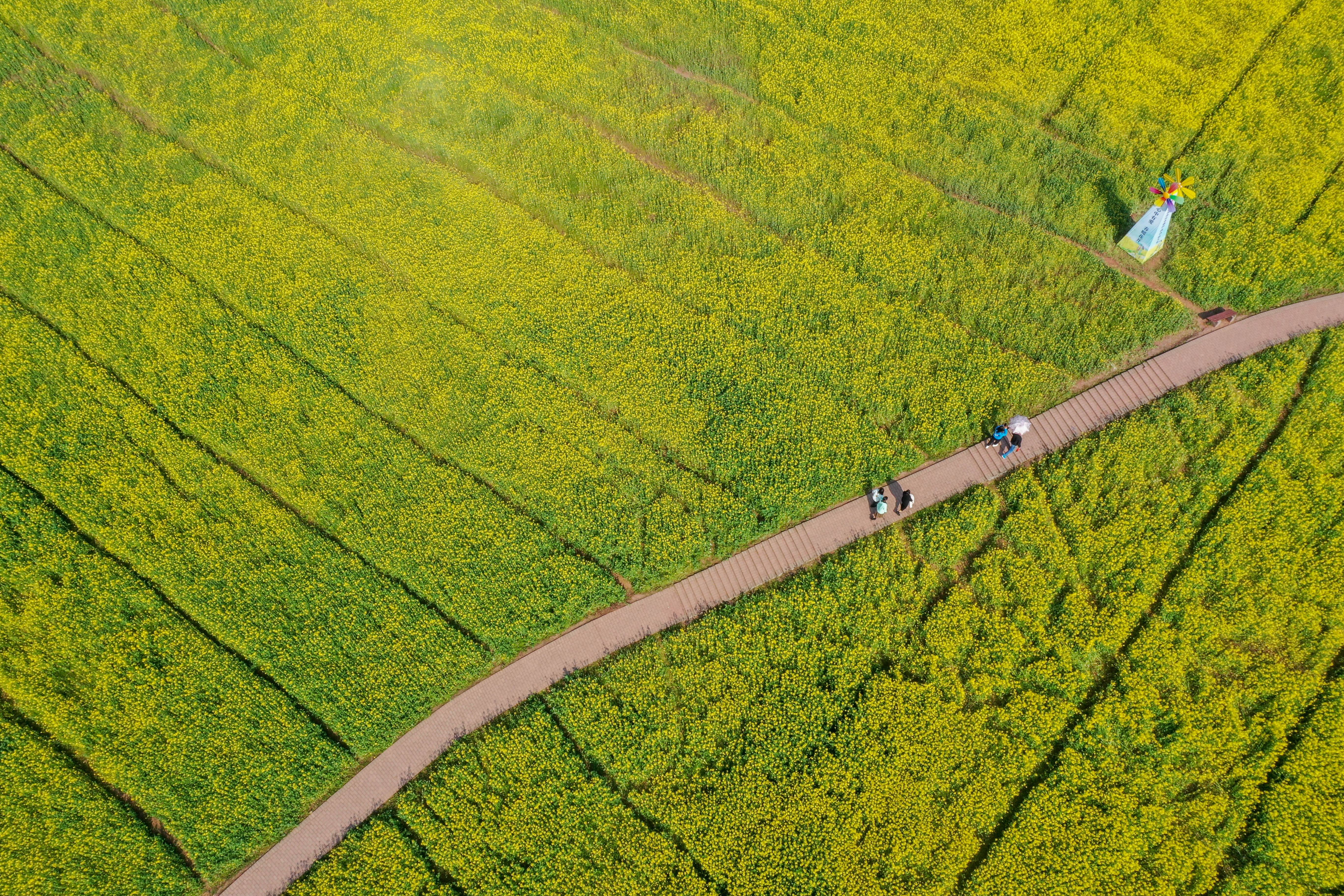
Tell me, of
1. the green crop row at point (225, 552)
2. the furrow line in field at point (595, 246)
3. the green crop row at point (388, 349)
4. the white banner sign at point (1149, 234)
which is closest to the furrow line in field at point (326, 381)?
the green crop row at point (388, 349)

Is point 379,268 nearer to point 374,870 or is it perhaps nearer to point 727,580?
point 727,580

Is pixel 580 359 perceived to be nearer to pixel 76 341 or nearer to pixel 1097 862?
pixel 76 341

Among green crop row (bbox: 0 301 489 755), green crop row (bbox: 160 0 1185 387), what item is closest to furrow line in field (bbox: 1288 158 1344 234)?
green crop row (bbox: 160 0 1185 387)

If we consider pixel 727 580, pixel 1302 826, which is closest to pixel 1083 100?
pixel 727 580

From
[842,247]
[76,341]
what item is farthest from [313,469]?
[842,247]

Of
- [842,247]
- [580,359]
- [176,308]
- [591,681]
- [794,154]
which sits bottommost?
[591,681]

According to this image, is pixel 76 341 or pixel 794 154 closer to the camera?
pixel 76 341
